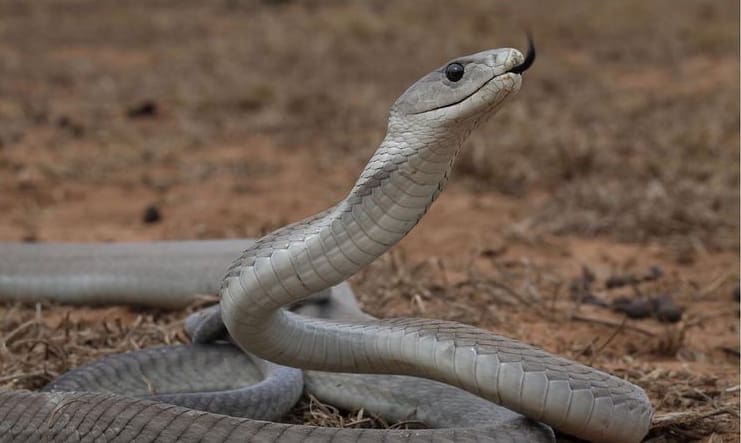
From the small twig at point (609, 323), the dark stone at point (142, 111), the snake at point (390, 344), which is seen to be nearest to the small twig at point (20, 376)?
the snake at point (390, 344)

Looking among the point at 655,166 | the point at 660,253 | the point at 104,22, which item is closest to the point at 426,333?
the point at 660,253

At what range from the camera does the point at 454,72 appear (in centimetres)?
240

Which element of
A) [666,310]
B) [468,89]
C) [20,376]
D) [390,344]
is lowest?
[666,310]

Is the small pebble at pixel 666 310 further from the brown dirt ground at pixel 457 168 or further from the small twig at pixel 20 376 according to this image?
the small twig at pixel 20 376

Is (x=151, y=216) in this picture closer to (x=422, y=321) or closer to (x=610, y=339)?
(x=610, y=339)

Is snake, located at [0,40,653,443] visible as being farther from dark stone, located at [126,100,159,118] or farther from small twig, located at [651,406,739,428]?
dark stone, located at [126,100,159,118]

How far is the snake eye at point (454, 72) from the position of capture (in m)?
2.39

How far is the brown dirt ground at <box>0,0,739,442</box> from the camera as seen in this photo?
12.1 feet

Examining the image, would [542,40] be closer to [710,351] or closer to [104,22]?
[104,22]

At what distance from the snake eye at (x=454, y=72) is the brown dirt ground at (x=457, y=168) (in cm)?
99

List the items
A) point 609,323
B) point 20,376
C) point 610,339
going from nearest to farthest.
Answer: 1. point 20,376
2. point 610,339
3. point 609,323

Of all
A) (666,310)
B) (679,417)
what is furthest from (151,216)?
(679,417)

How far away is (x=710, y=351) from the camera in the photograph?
3623 millimetres

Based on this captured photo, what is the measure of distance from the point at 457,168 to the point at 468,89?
417 centimetres
